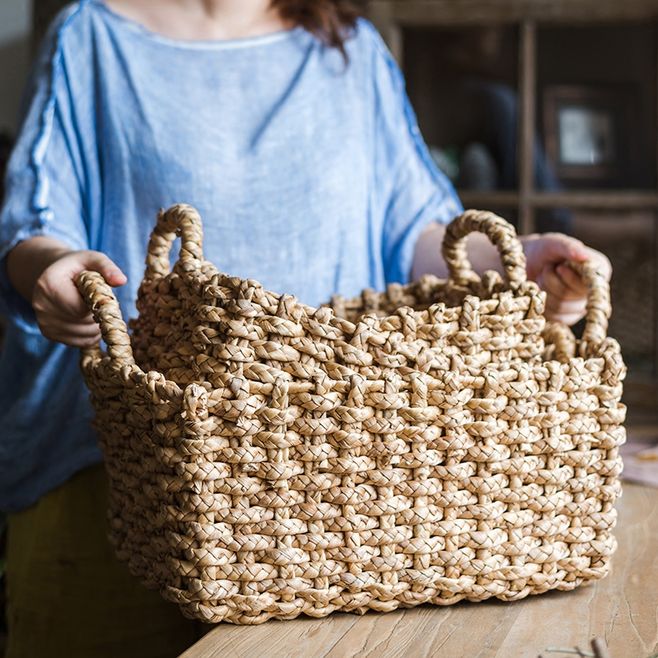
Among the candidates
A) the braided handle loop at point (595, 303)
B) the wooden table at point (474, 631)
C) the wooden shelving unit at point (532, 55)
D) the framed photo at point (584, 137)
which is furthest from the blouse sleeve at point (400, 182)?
the framed photo at point (584, 137)

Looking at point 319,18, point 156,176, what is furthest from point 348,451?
point 319,18

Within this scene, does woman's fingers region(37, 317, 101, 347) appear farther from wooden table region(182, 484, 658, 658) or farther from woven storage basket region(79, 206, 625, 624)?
wooden table region(182, 484, 658, 658)

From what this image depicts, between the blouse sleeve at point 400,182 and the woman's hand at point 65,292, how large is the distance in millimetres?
534

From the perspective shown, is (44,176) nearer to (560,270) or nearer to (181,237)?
(181,237)

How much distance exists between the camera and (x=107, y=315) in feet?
3.01

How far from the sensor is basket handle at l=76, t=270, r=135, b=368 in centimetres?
90

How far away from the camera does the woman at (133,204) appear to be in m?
1.28

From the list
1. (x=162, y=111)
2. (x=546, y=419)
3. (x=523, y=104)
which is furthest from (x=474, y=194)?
(x=546, y=419)

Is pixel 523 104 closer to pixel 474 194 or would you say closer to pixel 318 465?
pixel 474 194

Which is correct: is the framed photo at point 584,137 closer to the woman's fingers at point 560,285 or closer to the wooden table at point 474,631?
the woman's fingers at point 560,285

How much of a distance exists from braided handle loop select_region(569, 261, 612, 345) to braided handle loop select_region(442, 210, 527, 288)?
86mm

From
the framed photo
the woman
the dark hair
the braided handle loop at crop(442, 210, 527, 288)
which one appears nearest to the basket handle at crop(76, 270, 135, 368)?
the woman

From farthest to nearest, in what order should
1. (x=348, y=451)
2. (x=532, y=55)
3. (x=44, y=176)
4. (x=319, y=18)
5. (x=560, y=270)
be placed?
(x=532, y=55), (x=319, y=18), (x=44, y=176), (x=560, y=270), (x=348, y=451)

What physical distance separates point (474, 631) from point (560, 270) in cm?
44
